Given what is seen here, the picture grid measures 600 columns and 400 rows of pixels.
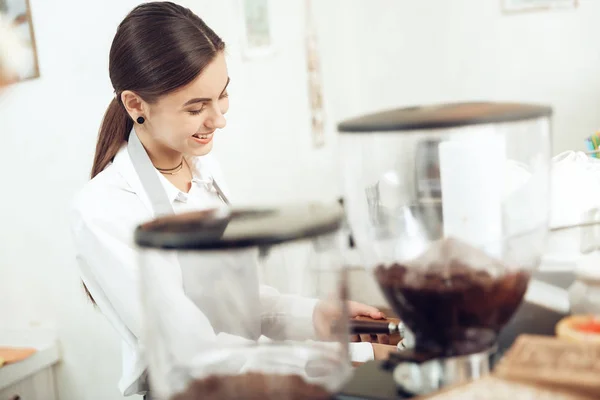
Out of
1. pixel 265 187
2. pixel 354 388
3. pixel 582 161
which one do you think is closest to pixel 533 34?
pixel 265 187

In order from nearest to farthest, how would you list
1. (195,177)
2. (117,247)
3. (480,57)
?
(117,247) → (195,177) → (480,57)

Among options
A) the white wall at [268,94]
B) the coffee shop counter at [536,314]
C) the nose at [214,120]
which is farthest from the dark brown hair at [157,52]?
the coffee shop counter at [536,314]

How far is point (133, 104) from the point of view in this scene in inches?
62.1

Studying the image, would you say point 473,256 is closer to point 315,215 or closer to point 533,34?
point 315,215

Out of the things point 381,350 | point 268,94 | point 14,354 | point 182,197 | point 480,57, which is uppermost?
point 480,57

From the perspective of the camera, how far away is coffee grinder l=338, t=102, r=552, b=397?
81cm

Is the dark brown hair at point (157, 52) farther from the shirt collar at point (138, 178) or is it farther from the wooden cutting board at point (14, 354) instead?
the wooden cutting board at point (14, 354)

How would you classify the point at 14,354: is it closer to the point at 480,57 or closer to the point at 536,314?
the point at 536,314

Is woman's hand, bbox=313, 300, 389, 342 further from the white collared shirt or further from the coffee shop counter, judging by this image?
the white collared shirt

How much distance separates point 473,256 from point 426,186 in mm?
105

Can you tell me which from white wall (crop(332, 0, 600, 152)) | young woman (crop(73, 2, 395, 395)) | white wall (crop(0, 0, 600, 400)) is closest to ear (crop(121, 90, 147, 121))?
young woman (crop(73, 2, 395, 395))

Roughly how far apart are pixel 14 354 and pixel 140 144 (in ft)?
2.88

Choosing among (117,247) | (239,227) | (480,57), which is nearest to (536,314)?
(239,227)

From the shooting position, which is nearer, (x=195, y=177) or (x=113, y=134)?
(x=113, y=134)
